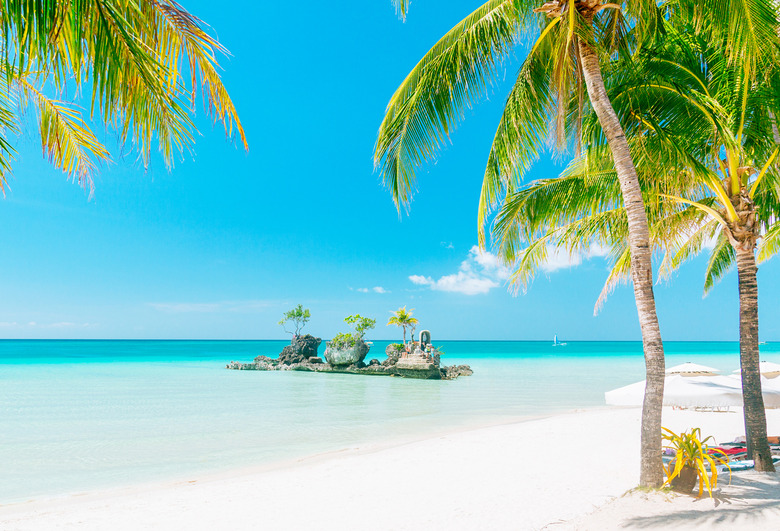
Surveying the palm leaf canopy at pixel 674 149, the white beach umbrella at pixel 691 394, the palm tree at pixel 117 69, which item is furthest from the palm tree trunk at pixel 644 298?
the palm tree at pixel 117 69

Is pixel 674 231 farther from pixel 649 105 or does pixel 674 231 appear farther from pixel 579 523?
pixel 579 523

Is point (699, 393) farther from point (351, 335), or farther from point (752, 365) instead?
point (351, 335)

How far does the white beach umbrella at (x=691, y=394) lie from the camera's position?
7445 millimetres

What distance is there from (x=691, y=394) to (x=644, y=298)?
12.8 ft

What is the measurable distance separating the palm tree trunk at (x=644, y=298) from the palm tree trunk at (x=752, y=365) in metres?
1.87

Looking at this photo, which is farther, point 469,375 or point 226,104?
point 469,375

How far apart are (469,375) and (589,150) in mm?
29473

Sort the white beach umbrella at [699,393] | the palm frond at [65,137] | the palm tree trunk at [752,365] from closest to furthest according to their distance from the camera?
the palm frond at [65,137] < the palm tree trunk at [752,365] < the white beach umbrella at [699,393]

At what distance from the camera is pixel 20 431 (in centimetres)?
1302

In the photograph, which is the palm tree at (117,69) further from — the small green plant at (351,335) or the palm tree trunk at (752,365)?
the small green plant at (351,335)

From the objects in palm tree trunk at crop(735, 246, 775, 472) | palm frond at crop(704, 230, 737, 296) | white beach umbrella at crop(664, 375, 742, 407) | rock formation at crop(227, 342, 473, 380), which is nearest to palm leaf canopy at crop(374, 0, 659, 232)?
palm tree trunk at crop(735, 246, 775, 472)

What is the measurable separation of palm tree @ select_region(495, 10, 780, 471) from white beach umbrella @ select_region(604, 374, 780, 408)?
140 cm

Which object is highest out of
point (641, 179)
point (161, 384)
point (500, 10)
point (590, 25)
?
point (500, 10)

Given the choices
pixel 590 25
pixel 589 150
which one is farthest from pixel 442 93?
pixel 589 150
